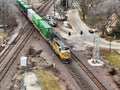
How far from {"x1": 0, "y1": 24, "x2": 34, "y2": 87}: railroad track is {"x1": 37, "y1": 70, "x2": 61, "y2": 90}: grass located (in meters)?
5.67

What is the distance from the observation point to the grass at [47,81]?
46975 millimetres

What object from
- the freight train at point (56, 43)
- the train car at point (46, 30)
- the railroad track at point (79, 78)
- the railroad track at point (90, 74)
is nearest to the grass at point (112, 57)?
the railroad track at point (90, 74)

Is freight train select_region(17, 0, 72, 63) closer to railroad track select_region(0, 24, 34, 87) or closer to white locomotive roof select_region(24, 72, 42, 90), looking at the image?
railroad track select_region(0, 24, 34, 87)

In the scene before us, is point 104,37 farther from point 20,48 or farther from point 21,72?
point 21,72

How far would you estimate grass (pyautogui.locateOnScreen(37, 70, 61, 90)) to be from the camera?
47.0m

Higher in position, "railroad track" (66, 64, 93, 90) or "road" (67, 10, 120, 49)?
"road" (67, 10, 120, 49)

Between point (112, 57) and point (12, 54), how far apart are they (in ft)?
62.6

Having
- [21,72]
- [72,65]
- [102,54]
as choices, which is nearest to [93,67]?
[72,65]

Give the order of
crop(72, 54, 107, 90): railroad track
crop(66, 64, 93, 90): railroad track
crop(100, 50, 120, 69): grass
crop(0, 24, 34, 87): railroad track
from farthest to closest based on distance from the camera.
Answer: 1. crop(100, 50, 120, 69): grass
2. crop(0, 24, 34, 87): railroad track
3. crop(72, 54, 107, 90): railroad track
4. crop(66, 64, 93, 90): railroad track

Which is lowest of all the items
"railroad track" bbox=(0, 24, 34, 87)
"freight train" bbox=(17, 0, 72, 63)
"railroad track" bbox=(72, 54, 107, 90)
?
"railroad track" bbox=(72, 54, 107, 90)

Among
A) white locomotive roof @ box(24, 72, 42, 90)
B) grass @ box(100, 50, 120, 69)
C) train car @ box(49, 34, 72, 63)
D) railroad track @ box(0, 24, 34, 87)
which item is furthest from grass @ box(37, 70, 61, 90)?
grass @ box(100, 50, 120, 69)

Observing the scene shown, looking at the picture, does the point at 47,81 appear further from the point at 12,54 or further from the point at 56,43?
the point at 12,54

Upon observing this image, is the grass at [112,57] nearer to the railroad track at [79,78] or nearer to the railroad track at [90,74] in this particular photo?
the railroad track at [90,74]

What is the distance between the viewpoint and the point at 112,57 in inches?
2409
